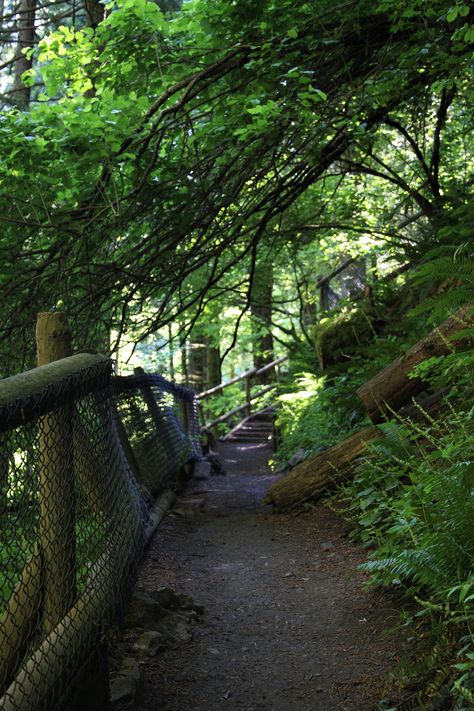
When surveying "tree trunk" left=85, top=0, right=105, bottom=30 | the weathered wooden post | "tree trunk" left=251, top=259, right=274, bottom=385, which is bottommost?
the weathered wooden post

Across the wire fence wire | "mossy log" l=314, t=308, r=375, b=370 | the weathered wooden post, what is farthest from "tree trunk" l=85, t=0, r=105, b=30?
the weathered wooden post

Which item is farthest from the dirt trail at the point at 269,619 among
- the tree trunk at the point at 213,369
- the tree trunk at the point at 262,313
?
the tree trunk at the point at 213,369

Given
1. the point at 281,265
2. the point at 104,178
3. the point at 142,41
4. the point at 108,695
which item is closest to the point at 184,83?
the point at 142,41

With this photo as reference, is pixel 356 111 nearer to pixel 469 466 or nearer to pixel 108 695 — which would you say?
pixel 469 466

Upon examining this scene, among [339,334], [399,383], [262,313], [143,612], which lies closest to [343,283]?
[339,334]

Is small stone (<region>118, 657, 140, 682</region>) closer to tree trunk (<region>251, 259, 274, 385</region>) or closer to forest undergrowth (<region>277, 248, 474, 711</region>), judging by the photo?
forest undergrowth (<region>277, 248, 474, 711</region>)

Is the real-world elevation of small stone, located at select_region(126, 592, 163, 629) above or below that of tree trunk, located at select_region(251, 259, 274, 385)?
below

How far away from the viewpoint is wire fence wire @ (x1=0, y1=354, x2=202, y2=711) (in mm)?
2586

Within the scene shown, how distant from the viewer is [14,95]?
14.3 m

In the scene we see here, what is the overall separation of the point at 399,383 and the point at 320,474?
122cm

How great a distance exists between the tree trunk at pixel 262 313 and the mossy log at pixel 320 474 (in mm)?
3806

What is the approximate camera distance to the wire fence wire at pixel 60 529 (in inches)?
102

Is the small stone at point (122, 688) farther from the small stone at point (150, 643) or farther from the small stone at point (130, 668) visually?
the small stone at point (150, 643)

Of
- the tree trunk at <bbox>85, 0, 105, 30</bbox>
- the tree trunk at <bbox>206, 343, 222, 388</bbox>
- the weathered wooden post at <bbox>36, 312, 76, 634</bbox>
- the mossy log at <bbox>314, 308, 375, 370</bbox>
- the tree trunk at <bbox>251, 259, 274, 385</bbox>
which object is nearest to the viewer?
the weathered wooden post at <bbox>36, 312, 76, 634</bbox>
